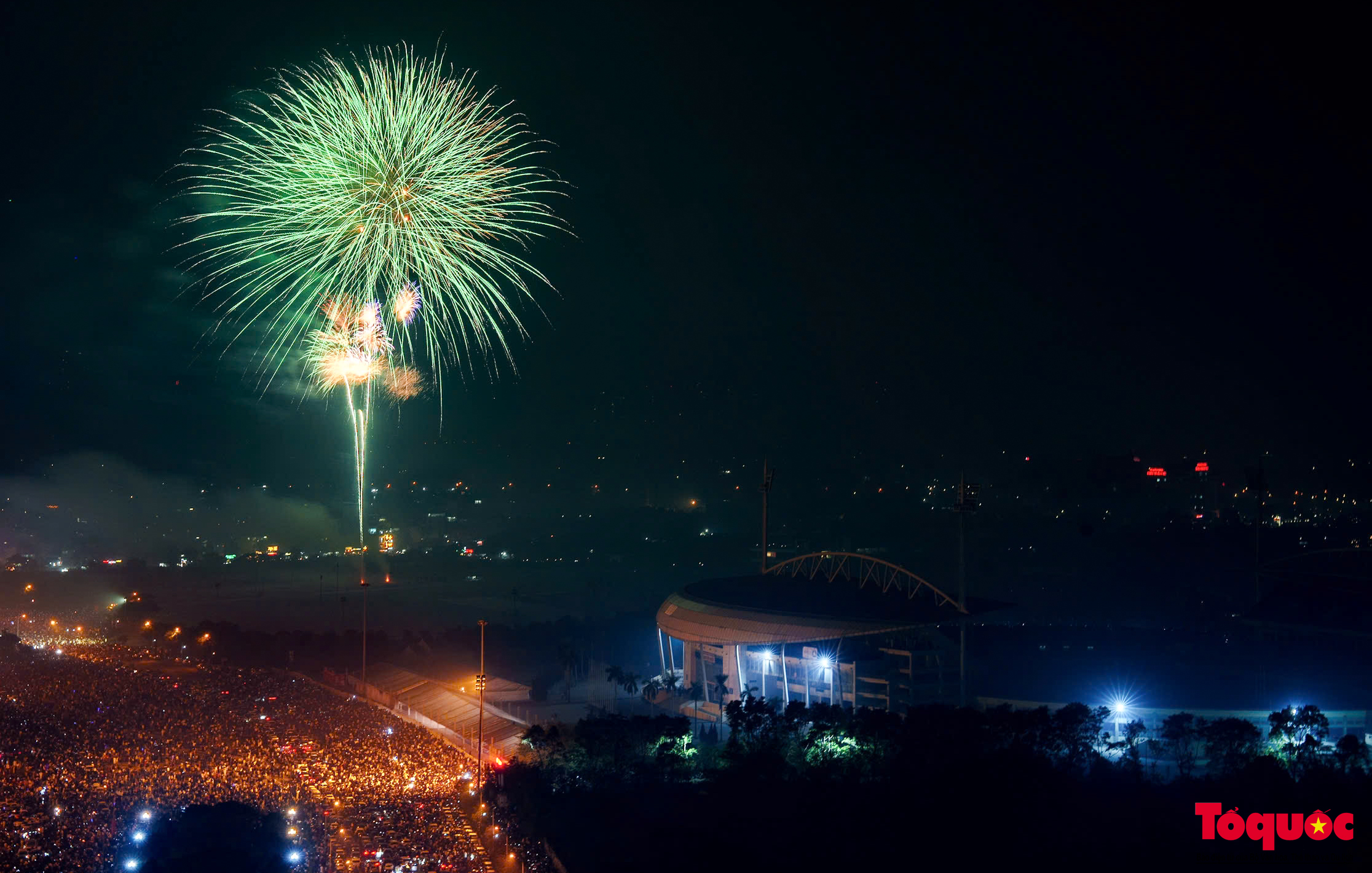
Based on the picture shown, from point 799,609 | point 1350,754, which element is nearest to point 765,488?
point 799,609

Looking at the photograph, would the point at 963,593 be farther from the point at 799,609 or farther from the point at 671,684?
the point at 671,684

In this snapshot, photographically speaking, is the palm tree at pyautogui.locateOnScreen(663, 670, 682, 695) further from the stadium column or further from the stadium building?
the stadium column

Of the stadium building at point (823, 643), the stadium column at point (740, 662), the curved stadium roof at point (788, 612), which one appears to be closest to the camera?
the stadium building at point (823, 643)

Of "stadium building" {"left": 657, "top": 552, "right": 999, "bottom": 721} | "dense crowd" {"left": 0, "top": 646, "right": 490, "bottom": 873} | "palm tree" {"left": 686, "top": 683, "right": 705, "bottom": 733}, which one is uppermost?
"stadium building" {"left": 657, "top": 552, "right": 999, "bottom": 721}

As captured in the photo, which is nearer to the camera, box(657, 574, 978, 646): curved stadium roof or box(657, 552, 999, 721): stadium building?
box(657, 552, 999, 721): stadium building

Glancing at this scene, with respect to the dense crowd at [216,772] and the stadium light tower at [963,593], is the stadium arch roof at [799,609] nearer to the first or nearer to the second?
the stadium light tower at [963,593]

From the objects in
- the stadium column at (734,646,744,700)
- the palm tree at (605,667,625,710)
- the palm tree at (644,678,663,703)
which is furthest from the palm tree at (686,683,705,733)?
the palm tree at (605,667,625,710)

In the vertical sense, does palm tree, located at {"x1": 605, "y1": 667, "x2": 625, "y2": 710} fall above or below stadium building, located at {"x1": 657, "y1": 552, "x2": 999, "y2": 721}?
below

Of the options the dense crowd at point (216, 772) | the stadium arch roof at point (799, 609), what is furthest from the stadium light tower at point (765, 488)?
the dense crowd at point (216, 772)

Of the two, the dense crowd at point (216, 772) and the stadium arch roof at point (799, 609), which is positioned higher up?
the stadium arch roof at point (799, 609)
